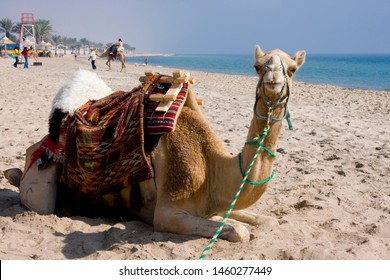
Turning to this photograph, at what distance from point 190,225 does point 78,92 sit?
1.89m

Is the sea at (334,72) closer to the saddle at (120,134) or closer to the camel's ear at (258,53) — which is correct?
the saddle at (120,134)

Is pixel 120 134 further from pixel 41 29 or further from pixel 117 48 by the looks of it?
pixel 41 29

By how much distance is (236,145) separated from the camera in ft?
24.0

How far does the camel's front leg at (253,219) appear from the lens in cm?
402

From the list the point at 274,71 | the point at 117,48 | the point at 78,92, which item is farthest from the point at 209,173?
the point at 117,48

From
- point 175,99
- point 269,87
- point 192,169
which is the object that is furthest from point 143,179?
point 269,87

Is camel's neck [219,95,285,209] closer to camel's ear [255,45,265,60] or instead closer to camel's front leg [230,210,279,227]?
camel's ear [255,45,265,60]

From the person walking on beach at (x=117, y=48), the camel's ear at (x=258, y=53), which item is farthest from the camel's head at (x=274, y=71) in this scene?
the person walking on beach at (x=117, y=48)

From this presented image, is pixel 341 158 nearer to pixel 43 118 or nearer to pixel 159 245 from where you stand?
pixel 159 245

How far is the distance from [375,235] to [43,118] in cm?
691

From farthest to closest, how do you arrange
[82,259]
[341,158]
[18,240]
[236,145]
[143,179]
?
[236,145] → [341,158] → [143,179] → [18,240] → [82,259]

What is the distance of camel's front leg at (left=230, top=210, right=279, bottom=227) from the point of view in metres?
4.02

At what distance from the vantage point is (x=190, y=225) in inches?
141

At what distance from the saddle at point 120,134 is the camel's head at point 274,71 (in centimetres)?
99
